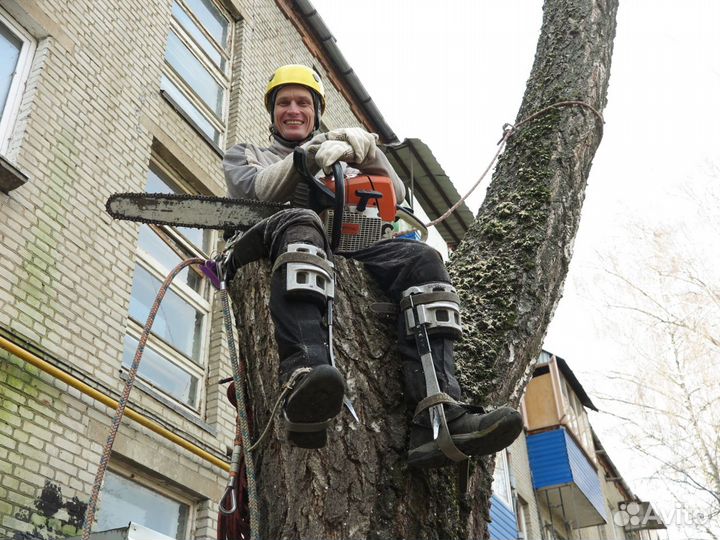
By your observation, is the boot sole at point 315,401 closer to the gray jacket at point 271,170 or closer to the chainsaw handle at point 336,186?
the chainsaw handle at point 336,186

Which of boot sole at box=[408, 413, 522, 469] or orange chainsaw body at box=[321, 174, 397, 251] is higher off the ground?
orange chainsaw body at box=[321, 174, 397, 251]

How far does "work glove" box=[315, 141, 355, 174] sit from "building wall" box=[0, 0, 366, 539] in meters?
3.33

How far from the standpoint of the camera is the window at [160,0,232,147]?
357 inches

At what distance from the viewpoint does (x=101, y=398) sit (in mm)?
5715

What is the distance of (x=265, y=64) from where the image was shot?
11.3 m

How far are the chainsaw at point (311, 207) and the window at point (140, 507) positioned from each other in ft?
10.9

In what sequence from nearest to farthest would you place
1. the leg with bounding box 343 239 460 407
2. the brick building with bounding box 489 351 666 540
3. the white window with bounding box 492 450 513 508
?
the leg with bounding box 343 239 460 407, the white window with bounding box 492 450 513 508, the brick building with bounding box 489 351 666 540

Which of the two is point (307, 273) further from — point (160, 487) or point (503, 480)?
point (503, 480)

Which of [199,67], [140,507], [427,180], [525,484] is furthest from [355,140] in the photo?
[525,484]

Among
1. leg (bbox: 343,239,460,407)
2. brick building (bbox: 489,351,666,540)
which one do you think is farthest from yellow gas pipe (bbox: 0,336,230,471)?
brick building (bbox: 489,351,666,540)

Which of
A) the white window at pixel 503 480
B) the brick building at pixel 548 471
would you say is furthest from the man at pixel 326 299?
the white window at pixel 503 480

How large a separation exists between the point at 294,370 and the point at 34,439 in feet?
12.2

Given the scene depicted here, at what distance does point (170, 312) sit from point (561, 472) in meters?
10.6

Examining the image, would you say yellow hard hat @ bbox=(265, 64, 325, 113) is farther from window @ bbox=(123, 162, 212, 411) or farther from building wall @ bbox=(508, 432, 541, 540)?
building wall @ bbox=(508, 432, 541, 540)
